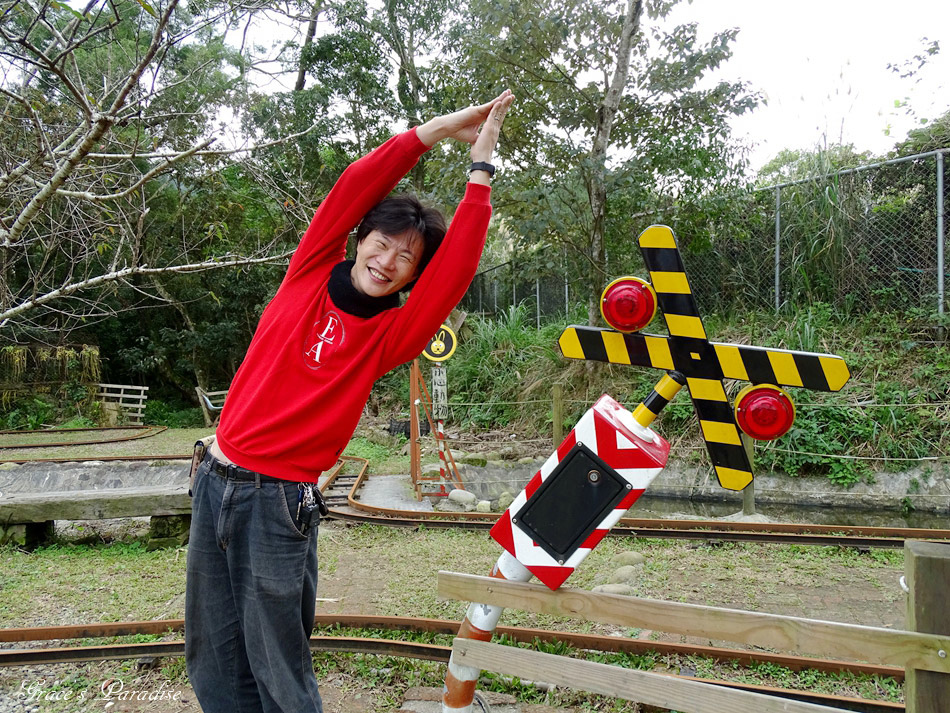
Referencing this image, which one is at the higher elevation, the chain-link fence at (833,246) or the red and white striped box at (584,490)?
the chain-link fence at (833,246)

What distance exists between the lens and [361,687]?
9.46 ft

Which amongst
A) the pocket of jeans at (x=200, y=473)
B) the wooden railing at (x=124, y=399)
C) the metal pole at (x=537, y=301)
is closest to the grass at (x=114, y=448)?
the wooden railing at (x=124, y=399)

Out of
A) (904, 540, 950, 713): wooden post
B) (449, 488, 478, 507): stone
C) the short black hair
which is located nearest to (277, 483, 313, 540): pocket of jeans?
the short black hair

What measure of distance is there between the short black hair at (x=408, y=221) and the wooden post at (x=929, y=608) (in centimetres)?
138

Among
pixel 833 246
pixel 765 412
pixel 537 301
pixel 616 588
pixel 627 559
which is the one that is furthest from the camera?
pixel 537 301

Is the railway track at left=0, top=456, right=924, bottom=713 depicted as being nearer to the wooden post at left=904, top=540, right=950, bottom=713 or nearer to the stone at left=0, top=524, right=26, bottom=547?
the wooden post at left=904, top=540, right=950, bottom=713

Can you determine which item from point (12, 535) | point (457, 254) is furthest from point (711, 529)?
point (12, 535)

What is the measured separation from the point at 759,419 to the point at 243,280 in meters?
16.3

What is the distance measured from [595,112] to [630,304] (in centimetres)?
799

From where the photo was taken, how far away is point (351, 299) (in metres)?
1.75

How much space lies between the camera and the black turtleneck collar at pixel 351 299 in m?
1.75

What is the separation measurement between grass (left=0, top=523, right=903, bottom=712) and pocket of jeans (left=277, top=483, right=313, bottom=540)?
4.82ft

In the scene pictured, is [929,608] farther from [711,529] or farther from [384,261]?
[711,529]

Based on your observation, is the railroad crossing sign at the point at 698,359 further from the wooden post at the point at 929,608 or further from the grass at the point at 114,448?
the grass at the point at 114,448
